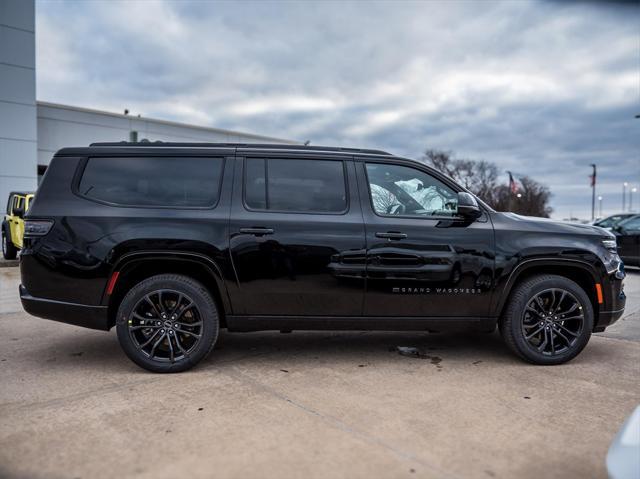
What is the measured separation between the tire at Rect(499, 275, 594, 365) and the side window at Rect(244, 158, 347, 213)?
1.74 meters

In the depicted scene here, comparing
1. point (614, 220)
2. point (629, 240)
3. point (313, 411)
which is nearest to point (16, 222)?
point (313, 411)

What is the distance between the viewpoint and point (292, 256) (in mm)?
4246

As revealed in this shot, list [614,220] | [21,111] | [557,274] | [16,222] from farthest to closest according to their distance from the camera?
[21,111] → [614,220] → [16,222] → [557,274]

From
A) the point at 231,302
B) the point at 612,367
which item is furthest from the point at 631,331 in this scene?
the point at 231,302

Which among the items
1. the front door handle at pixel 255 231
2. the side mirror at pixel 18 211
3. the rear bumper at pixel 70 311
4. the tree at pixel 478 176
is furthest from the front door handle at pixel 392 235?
the tree at pixel 478 176

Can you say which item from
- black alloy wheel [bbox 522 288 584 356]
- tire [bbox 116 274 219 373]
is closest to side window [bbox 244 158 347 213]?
tire [bbox 116 274 219 373]

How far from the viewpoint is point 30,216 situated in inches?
165

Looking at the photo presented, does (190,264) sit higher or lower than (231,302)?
higher

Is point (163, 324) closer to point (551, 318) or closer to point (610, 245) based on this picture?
point (551, 318)

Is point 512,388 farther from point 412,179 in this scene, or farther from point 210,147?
point 210,147

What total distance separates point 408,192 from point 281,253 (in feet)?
4.09

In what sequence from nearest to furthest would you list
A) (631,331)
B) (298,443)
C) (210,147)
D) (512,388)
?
(298,443) < (512,388) < (210,147) < (631,331)

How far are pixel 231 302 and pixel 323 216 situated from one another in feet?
3.41

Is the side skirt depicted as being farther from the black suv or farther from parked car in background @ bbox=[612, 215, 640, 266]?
parked car in background @ bbox=[612, 215, 640, 266]
